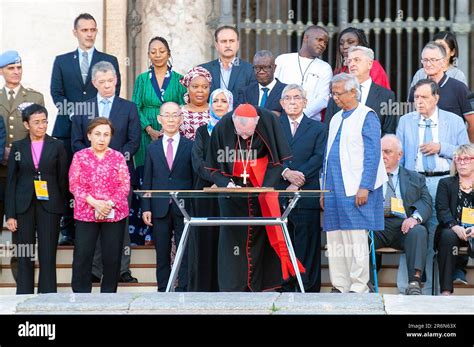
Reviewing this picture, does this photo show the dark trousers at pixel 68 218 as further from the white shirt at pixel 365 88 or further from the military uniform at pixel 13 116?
the white shirt at pixel 365 88

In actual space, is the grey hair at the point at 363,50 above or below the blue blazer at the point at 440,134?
above

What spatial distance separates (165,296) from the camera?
1128 cm

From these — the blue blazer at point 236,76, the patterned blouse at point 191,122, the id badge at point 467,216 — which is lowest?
the id badge at point 467,216

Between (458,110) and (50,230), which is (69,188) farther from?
(458,110)

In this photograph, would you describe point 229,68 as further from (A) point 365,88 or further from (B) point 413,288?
(B) point 413,288

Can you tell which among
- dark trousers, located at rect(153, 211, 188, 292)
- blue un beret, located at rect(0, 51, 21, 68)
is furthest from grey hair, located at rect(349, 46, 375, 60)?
blue un beret, located at rect(0, 51, 21, 68)

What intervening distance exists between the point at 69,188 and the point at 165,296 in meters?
2.68

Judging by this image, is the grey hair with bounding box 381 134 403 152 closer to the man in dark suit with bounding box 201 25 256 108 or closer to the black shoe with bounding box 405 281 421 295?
the black shoe with bounding box 405 281 421 295

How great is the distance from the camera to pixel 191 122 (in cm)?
1419

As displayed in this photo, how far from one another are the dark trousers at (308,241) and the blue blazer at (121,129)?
153 cm

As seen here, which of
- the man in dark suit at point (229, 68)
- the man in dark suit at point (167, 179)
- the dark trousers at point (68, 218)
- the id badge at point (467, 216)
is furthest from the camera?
the man in dark suit at point (229, 68)

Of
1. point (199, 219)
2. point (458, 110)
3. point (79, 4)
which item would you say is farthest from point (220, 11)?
point (199, 219)

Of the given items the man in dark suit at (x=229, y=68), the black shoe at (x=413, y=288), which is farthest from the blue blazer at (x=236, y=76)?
the black shoe at (x=413, y=288)

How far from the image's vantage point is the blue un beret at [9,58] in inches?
570
